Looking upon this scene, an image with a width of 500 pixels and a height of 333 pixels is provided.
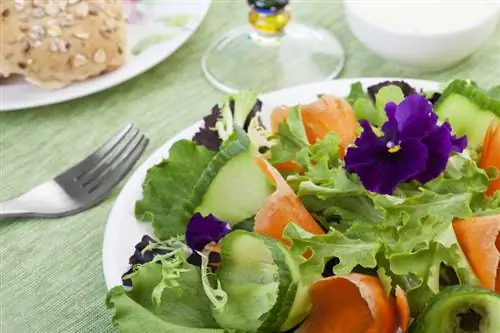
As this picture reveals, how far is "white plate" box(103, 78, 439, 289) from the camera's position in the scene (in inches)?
36.0

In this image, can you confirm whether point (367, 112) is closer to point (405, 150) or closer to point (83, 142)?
point (405, 150)

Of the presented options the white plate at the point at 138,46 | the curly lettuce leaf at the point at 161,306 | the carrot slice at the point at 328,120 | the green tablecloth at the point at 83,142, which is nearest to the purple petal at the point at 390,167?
the carrot slice at the point at 328,120

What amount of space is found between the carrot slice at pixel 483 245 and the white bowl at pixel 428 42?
0.57 meters

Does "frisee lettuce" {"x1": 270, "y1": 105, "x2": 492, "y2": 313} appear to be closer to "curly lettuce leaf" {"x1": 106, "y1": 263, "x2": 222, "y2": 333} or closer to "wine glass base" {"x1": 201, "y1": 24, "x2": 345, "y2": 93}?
"curly lettuce leaf" {"x1": 106, "y1": 263, "x2": 222, "y2": 333}

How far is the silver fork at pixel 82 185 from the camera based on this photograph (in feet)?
3.67

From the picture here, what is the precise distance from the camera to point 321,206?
2.94ft

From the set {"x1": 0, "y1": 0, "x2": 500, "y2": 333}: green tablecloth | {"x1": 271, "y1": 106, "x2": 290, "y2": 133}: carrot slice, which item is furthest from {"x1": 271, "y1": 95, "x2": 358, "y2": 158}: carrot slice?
{"x1": 0, "y1": 0, "x2": 500, "y2": 333}: green tablecloth

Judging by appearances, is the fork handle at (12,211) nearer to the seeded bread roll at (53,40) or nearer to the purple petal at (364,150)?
the seeded bread roll at (53,40)

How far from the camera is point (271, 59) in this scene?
145cm

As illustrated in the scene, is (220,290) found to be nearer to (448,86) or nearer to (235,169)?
(235,169)

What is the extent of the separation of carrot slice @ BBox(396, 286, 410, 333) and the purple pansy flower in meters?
0.15

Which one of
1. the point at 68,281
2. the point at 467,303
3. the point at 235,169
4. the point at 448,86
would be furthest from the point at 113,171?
the point at 467,303

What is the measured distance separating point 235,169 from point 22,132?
565 mm

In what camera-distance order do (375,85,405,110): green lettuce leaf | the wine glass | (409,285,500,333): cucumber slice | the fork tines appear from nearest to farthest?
1. (409,285,500,333): cucumber slice
2. (375,85,405,110): green lettuce leaf
3. the fork tines
4. the wine glass
